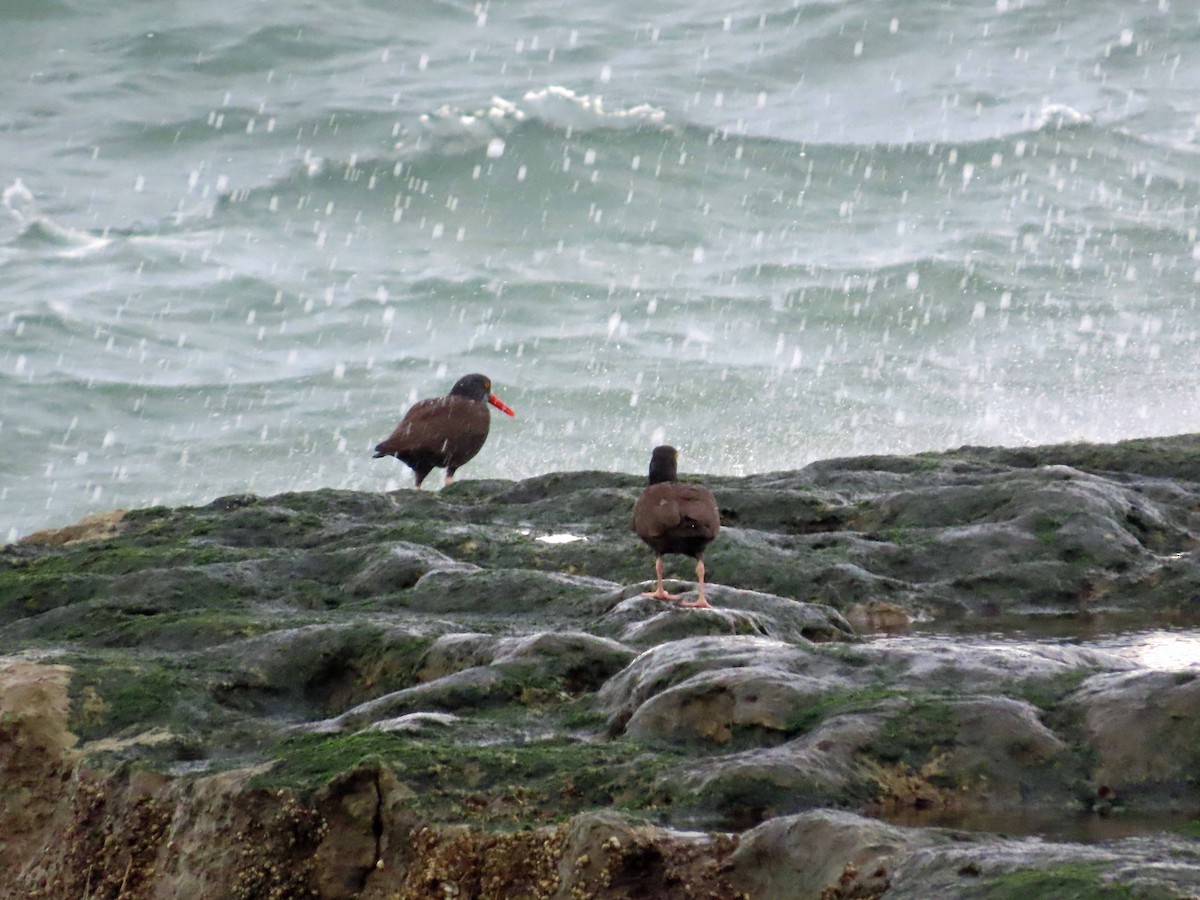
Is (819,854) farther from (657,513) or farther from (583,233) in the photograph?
(583,233)

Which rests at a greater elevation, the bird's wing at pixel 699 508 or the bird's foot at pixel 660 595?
the bird's wing at pixel 699 508

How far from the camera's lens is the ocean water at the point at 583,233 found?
19.8 metres

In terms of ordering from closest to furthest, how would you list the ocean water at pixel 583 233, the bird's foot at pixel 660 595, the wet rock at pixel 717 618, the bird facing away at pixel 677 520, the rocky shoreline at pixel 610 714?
the rocky shoreline at pixel 610 714
the wet rock at pixel 717 618
the bird's foot at pixel 660 595
the bird facing away at pixel 677 520
the ocean water at pixel 583 233

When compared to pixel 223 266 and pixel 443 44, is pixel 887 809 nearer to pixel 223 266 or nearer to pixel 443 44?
pixel 223 266

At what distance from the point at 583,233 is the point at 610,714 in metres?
23.3

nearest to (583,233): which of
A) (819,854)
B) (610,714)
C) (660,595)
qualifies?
(660,595)

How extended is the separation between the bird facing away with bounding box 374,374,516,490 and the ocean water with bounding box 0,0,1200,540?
6.50 meters

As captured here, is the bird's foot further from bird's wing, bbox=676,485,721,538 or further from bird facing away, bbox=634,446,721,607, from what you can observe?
bird's wing, bbox=676,485,721,538

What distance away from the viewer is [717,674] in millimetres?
3809

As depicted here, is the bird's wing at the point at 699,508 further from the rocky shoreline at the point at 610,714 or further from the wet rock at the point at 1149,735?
the wet rock at the point at 1149,735

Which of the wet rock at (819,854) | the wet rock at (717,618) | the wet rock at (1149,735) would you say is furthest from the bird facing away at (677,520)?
the wet rock at (819,854)

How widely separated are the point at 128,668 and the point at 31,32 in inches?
1202

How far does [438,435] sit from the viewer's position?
10.9m

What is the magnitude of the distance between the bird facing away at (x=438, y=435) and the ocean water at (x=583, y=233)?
21.3ft
